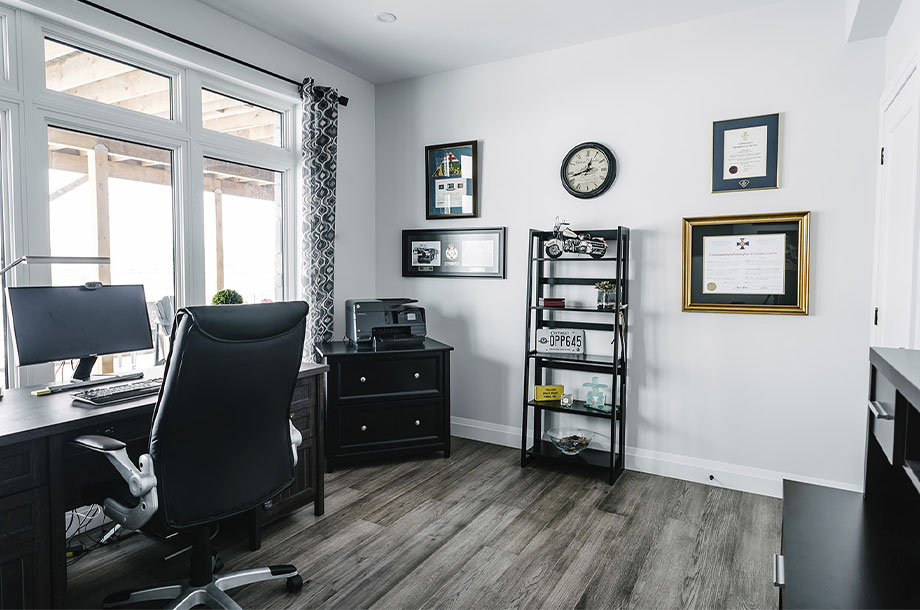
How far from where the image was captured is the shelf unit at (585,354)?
3.23 meters

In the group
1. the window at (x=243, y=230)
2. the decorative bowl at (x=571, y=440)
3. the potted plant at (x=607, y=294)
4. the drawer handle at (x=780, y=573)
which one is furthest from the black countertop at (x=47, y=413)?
the potted plant at (x=607, y=294)

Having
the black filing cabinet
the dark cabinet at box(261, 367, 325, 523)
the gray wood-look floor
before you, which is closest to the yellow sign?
the gray wood-look floor

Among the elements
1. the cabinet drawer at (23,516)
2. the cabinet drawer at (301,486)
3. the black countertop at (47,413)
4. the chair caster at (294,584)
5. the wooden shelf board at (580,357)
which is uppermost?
the black countertop at (47,413)

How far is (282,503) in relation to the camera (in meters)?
2.55

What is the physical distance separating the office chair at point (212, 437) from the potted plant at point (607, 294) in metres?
1.93

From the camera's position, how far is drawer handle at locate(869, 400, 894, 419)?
1.26 metres

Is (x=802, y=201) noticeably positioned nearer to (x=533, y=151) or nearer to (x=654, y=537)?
(x=533, y=151)

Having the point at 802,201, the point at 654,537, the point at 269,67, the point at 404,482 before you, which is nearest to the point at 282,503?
the point at 404,482

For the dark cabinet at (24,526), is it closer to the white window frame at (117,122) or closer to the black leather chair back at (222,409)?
the black leather chair back at (222,409)

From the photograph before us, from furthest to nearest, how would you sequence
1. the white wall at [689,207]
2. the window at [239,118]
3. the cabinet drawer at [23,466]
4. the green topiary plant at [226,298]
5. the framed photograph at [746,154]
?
the window at [239,118] → the framed photograph at [746,154] → the white wall at [689,207] → the green topiary plant at [226,298] → the cabinet drawer at [23,466]

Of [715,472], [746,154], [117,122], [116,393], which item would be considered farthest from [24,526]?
[746,154]

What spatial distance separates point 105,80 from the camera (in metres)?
2.67

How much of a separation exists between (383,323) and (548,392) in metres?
1.19

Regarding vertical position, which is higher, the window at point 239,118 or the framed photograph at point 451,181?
the window at point 239,118
